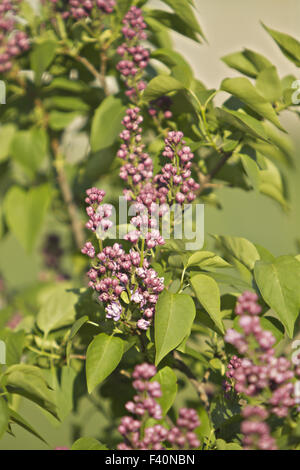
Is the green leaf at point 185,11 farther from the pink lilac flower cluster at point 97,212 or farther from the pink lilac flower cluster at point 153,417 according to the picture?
the pink lilac flower cluster at point 153,417

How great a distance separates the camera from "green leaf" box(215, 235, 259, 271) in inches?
41.0

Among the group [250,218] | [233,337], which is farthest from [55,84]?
[250,218]

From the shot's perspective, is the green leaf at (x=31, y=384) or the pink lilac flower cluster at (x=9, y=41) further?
the pink lilac flower cluster at (x=9, y=41)

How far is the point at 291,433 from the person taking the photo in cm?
89

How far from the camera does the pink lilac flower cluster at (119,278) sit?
2.90 feet

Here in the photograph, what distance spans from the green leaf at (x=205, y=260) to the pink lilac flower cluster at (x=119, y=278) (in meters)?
0.08

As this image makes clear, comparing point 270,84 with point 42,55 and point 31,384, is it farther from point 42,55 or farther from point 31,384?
point 31,384

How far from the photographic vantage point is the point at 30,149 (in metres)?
1.56

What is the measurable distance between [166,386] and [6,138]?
0.98m

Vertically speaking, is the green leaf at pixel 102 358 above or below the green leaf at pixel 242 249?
below

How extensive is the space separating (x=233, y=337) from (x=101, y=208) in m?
0.35

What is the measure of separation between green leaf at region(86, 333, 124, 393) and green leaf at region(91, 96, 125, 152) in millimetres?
497

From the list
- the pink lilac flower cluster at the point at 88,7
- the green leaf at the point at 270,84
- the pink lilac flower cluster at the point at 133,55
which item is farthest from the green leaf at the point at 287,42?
the pink lilac flower cluster at the point at 88,7

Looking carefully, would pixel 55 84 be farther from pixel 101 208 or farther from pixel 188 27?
pixel 101 208
